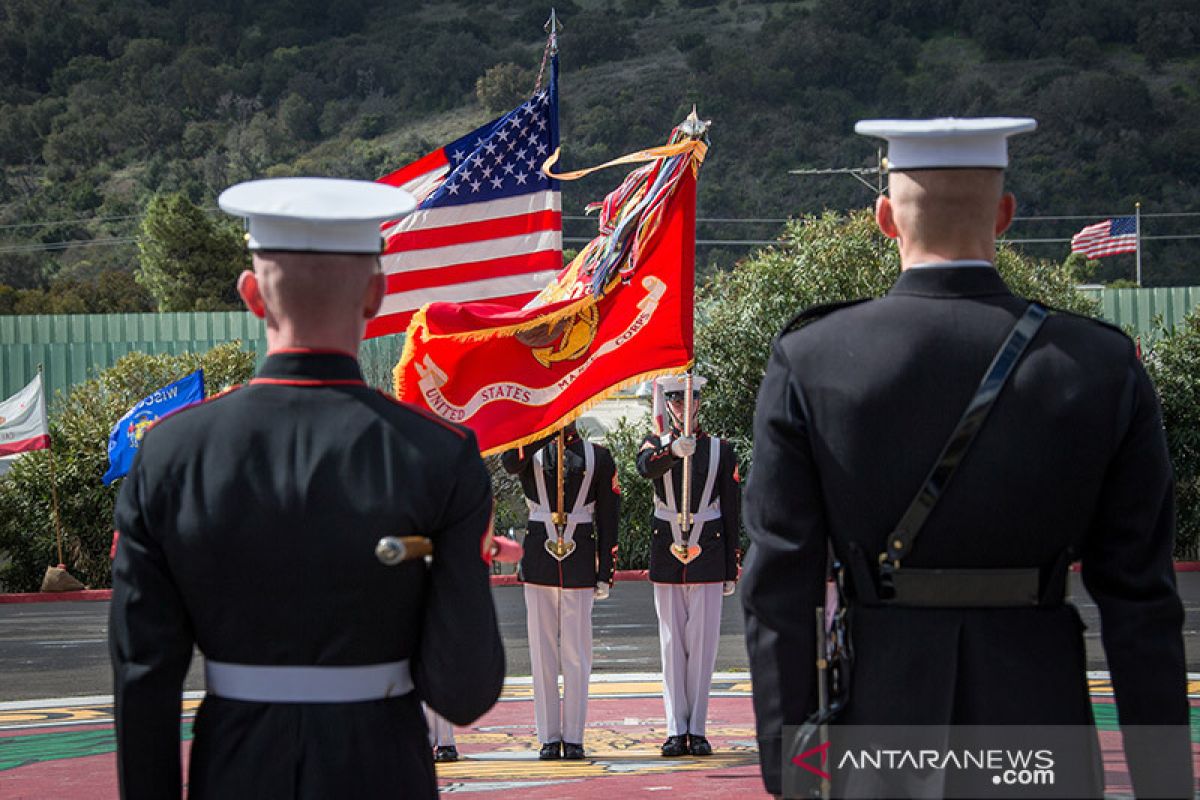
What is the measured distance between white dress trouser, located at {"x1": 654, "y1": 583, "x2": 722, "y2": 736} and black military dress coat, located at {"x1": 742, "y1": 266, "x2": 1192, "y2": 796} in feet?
18.9

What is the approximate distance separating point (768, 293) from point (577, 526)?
20672 mm

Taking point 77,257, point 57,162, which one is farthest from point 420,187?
point 57,162

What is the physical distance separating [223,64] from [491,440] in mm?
123345

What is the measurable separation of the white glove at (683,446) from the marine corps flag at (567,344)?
32.7 inches

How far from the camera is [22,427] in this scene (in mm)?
24562

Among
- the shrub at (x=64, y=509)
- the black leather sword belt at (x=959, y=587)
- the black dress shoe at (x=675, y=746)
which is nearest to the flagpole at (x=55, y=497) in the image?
the shrub at (x=64, y=509)

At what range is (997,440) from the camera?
10.9 ft

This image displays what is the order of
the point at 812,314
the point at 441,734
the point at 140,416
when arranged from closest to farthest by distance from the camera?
the point at 812,314 < the point at 441,734 < the point at 140,416

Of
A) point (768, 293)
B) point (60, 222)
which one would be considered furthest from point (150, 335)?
point (60, 222)

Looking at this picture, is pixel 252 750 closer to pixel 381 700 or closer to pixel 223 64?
pixel 381 700

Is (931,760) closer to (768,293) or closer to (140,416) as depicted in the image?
(140,416)

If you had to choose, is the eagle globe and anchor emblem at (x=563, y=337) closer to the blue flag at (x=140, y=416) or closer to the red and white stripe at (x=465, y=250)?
the red and white stripe at (x=465, y=250)

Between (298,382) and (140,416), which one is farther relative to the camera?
(140,416)

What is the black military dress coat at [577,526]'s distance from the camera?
9219mm
